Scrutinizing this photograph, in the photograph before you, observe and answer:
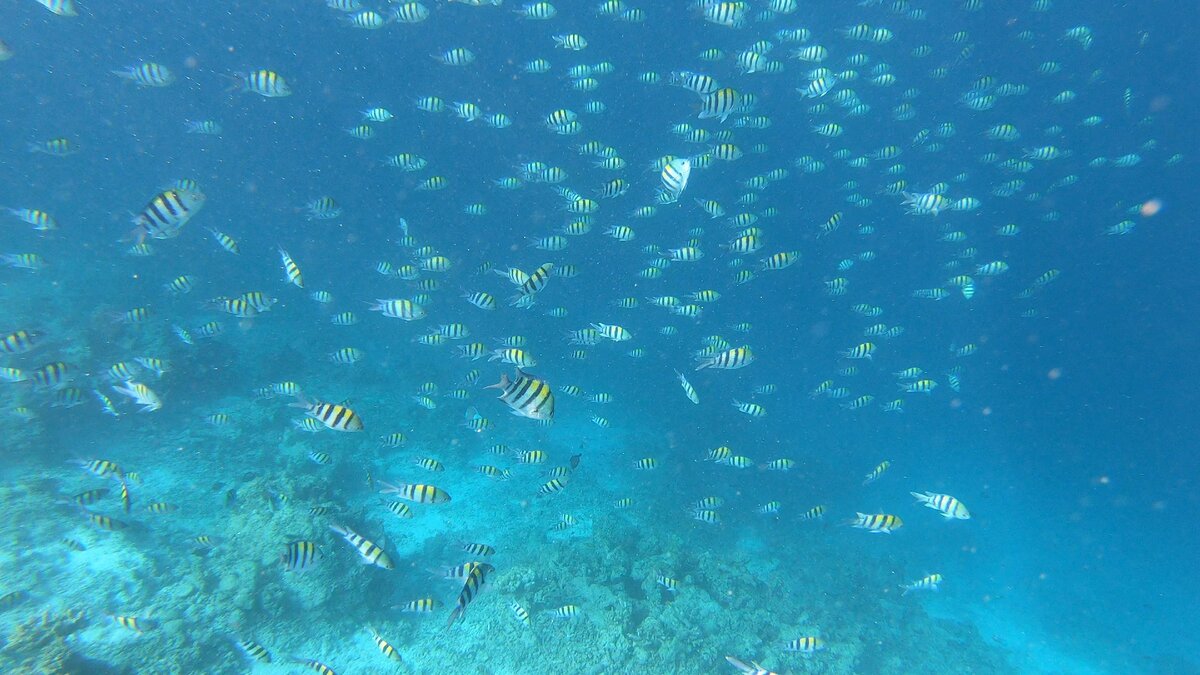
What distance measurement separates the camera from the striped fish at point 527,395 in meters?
3.35

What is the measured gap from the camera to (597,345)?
32.0 meters

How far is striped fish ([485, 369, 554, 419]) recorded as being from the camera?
132 inches

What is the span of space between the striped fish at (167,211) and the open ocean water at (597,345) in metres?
0.04

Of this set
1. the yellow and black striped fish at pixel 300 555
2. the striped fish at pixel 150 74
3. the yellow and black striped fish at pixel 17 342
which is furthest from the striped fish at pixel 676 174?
the yellow and black striped fish at pixel 17 342

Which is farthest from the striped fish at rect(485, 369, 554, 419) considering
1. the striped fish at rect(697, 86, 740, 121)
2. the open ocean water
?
the striped fish at rect(697, 86, 740, 121)

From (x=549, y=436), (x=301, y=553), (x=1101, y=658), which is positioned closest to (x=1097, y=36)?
(x=1101, y=658)

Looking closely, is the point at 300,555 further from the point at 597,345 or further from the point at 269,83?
the point at 597,345

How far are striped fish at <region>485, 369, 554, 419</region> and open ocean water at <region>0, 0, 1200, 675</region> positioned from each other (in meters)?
0.02

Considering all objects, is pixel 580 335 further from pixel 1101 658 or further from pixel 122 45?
pixel 122 45

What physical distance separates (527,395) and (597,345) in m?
28.6

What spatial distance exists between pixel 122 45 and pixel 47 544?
8790 centimetres

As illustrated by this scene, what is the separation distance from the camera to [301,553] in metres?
4.99

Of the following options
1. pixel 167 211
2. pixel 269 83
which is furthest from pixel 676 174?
pixel 269 83

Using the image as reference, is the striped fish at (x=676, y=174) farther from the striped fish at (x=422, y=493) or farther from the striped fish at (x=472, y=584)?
the striped fish at (x=472, y=584)
